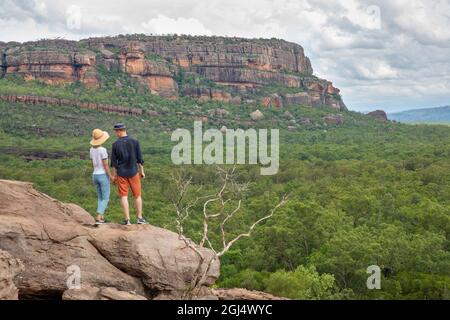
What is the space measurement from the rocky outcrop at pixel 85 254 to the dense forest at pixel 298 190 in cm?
170

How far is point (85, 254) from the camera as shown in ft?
38.7

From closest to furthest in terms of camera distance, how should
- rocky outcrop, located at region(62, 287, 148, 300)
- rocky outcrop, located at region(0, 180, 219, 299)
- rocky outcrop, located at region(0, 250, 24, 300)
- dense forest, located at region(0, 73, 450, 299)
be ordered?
1. rocky outcrop, located at region(0, 250, 24, 300)
2. rocky outcrop, located at region(62, 287, 148, 300)
3. rocky outcrop, located at region(0, 180, 219, 299)
4. dense forest, located at region(0, 73, 450, 299)

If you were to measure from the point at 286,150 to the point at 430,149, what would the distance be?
68.6ft

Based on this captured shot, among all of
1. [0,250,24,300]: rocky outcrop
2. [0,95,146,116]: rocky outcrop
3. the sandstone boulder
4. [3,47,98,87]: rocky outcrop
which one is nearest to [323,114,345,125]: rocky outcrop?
[0,95,146,116]: rocky outcrop

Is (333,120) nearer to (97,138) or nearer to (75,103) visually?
(75,103)

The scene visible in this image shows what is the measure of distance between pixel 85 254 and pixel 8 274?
6.18 ft

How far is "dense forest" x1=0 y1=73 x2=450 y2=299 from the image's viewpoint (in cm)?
2667

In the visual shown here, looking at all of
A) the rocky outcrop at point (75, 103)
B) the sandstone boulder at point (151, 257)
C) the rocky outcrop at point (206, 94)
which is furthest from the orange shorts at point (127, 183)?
the rocky outcrop at point (206, 94)

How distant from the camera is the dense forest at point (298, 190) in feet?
87.5

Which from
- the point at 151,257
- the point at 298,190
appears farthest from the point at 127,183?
the point at 298,190

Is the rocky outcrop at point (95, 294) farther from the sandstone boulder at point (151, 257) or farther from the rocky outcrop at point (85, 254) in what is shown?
the sandstone boulder at point (151, 257)

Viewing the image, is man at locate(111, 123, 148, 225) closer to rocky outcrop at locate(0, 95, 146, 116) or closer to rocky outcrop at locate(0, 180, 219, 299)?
rocky outcrop at locate(0, 180, 219, 299)

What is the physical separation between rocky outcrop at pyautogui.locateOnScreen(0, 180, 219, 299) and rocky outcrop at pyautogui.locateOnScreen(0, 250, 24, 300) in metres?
0.70

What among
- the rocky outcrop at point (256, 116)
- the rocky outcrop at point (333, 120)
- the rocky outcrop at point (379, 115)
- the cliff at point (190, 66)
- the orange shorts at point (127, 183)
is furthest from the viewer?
the rocky outcrop at point (379, 115)
